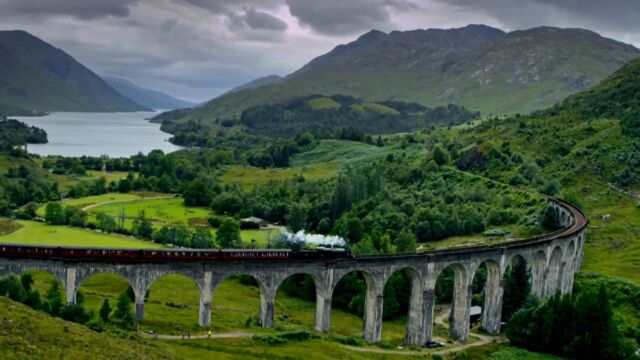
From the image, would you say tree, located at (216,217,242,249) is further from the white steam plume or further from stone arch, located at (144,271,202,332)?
the white steam plume

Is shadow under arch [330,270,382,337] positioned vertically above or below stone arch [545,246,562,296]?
below

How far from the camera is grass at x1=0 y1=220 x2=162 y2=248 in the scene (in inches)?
4343

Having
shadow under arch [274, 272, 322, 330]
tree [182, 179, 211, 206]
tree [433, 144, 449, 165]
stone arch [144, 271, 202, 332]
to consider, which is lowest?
shadow under arch [274, 272, 322, 330]

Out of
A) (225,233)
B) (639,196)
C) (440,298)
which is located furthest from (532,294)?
(639,196)

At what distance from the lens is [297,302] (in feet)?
308

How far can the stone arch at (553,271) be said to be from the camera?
85.4 metres

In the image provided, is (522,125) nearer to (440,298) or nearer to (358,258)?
(440,298)

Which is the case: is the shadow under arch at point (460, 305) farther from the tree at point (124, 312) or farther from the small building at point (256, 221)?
the small building at point (256, 221)

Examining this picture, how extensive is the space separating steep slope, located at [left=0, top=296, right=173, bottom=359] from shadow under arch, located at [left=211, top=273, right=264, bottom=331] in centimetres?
1442

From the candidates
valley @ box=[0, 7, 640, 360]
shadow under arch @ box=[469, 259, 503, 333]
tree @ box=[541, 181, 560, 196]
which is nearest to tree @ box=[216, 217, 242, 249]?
valley @ box=[0, 7, 640, 360]

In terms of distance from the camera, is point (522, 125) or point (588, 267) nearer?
point (588, 267)

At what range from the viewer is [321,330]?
68.6 meters

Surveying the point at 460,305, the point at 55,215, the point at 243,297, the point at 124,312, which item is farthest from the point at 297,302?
the point at 55,215

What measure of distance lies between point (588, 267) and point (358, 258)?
2081 inches
